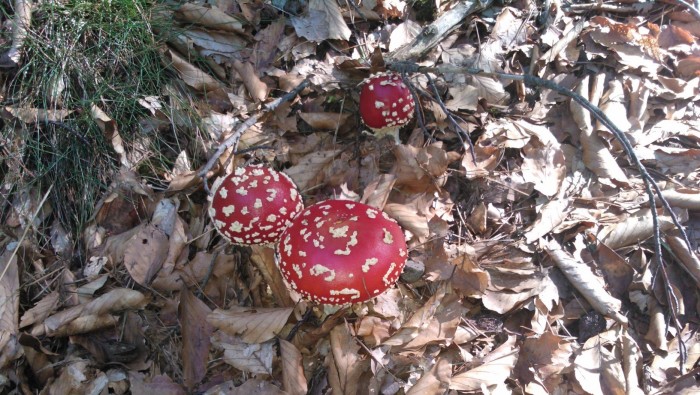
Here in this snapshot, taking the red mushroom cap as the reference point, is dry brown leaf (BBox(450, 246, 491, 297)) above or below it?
below

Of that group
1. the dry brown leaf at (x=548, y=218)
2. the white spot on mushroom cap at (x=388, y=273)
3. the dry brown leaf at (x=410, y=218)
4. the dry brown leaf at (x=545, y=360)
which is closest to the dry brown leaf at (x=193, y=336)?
the white spot on mushroom cap at (x=388, y=273)

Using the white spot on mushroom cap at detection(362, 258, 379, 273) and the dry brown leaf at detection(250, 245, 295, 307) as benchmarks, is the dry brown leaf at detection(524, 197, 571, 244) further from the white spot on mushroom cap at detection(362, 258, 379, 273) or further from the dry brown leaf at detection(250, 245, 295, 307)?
the dry brown leaf at detection(250, 245, 295, 307)

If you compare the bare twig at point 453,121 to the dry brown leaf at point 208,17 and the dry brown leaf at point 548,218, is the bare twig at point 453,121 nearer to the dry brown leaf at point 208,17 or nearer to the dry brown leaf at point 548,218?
the dry brown leaf at point 548,218

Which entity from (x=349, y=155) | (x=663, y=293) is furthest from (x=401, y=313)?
(x=663, y=293)

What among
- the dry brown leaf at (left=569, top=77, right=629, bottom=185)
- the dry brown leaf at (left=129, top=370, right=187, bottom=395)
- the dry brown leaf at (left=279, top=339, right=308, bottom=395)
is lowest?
the dry brown leaf at (left=129, top=370, right=187, bottom=395)

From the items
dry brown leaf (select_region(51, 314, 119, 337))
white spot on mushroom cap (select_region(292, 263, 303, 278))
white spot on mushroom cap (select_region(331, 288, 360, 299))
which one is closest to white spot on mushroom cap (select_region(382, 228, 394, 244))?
white spot on mushroom cap (select_region(331, 288, 360, 299))

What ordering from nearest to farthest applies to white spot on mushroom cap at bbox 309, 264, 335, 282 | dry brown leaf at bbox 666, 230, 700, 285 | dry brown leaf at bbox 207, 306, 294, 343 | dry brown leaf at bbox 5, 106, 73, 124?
white spot on mushroom cap at bbox 309, 264, 335, 282 < dry brown leaf at bbox 207, 306, 294, 343 < dry brown leaf at bbox 666, 230, 700, 285 < dry brown leaf at bbox 5, 106, 73, 124

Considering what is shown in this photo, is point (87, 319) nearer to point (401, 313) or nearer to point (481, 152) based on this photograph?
point (401, 313)

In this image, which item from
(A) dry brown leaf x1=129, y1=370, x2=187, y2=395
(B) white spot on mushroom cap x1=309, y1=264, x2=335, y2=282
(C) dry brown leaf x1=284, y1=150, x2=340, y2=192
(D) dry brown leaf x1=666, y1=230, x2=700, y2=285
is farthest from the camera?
(C) dry brown leaf x1=284, y1=150, x2=340, y2=192
